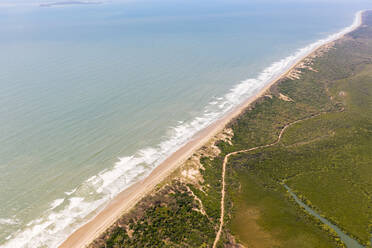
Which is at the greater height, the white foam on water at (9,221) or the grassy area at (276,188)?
the white foam on water at (9,221)

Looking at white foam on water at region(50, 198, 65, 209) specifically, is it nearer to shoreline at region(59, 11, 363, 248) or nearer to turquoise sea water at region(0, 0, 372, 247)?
turquoise sea water at region(0, 0, 372, 247)

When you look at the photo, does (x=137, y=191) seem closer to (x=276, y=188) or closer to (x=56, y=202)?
(x=56, y=202)

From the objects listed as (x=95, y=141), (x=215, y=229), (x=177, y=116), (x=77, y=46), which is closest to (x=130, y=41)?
(x=77, y=46)

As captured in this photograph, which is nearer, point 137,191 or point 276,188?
point 137,191

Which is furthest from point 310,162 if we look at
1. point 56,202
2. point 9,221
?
point 9,221

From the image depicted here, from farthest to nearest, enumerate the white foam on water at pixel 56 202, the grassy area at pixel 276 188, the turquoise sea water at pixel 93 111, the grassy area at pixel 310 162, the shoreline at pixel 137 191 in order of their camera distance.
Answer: the turquoise sea water at pixel 93 111 < the white foam on water at pixel 56 202 < the grassy area at pixel 310 162 < the grassy area at pixel 276 188 < the shoreline at pixel 137 191

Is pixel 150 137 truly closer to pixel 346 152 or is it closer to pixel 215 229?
pixel 215 229

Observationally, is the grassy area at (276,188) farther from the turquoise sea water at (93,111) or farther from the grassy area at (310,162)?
the turquoise sea water at (93,111)

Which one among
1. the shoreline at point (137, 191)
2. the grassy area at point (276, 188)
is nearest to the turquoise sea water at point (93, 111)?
the shoreline at point (137, 191)
